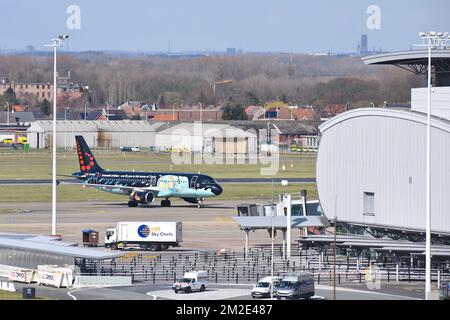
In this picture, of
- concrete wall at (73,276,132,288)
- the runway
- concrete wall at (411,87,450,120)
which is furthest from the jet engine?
concrete wall at (73,276,132,288)

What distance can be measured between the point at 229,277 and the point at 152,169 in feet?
323

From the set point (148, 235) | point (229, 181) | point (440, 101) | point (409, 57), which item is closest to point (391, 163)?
point (440, 101)

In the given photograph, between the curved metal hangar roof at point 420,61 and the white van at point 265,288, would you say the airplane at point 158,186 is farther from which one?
the white van at point 265,288

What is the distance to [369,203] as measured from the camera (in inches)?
2953

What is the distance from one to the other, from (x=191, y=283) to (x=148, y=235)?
20.7 m

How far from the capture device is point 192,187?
113 meters

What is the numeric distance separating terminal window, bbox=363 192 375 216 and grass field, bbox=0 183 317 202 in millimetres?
43639

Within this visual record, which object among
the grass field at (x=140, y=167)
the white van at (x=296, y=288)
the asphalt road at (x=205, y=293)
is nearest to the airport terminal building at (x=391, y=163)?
the asphalt road at (x=205, y=293)

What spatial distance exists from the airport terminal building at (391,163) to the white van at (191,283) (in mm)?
15992

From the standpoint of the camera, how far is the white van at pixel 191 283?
59438mm

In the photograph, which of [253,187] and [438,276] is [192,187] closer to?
[253,187]

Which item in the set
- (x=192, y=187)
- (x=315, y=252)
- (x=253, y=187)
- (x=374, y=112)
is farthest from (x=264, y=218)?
(x=253, y=187)

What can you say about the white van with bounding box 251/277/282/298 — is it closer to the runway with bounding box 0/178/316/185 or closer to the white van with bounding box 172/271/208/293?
the white van with bounding box 172/271/208/293

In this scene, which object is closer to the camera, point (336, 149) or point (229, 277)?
point (229, 277)
